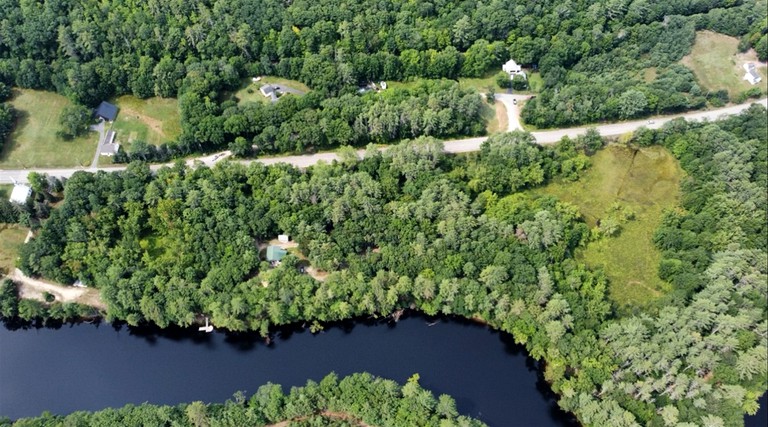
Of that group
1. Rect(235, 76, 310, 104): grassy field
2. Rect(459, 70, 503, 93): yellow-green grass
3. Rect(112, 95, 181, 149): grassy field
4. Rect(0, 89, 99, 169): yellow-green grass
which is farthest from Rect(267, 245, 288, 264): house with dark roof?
Rect(459, 70, 503, 93): yellow-green grass

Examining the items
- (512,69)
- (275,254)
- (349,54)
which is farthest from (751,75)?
(275,254)

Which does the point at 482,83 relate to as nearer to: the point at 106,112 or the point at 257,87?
the point at 257,87

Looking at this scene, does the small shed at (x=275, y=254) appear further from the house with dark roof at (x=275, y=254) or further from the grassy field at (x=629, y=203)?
the grassy field at (x=629, y=203)

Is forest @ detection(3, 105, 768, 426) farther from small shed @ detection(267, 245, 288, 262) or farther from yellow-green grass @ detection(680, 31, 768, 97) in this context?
yellow-green grass @ detection(680, 31, 768, 97)

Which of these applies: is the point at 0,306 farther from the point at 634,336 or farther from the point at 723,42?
the point at 723,42

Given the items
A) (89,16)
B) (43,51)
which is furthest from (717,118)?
(43,51)

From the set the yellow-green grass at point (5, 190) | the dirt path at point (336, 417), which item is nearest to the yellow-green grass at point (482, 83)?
the dirt path at point (336, 417)

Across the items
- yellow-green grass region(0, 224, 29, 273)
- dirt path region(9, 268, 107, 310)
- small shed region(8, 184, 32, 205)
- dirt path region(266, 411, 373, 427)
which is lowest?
dirt path region(266, 411, 373, 427)

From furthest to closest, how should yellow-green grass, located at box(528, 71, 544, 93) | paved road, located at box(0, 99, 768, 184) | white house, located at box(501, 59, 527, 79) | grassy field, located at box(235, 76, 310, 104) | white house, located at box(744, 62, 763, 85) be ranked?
white house, located at box(501, 59, 527, 79), yellow-green grass, located at box(528, 71, 544, 93), grassy field, located at box(235, 76, 310, 104), white house, located at box(744, 62, 763, 85), paved road, located at box(0, 99, 768, 184)
